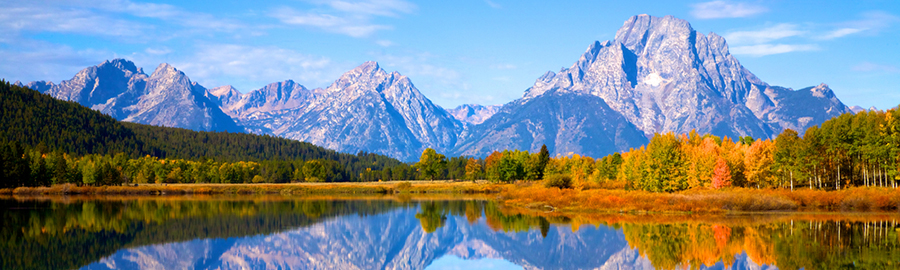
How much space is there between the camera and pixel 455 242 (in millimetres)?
53219

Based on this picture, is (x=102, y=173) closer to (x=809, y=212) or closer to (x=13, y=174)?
(x=13, y=174)

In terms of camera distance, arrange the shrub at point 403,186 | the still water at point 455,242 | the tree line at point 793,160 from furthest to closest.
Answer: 1. the shrub at point 403,186
2. the tree line at point 793,160
3. the still water at point 455,242

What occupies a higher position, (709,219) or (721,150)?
(721,150)

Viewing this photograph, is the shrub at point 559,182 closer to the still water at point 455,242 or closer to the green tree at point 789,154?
the green tree at point 789,154

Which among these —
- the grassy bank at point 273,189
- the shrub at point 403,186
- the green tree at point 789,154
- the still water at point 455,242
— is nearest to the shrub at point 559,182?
the green tree at point 789,154

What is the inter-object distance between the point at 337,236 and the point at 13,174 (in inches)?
4298

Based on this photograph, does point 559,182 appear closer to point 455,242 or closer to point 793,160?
point 793,160

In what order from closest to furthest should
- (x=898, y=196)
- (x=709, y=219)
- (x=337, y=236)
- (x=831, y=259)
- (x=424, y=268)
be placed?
(x=831, y=259) < (x=424, y=268) < (x=337, y=236) < (x=709, y=219) < (x=898, y=196)

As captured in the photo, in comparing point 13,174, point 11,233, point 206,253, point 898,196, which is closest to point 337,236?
point 206,253

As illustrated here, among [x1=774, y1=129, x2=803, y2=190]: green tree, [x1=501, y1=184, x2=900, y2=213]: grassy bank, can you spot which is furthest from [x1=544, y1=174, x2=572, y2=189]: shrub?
[x1=774, y1=129, x2=803, y2=190]: green tree

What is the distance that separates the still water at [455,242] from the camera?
36.4 m

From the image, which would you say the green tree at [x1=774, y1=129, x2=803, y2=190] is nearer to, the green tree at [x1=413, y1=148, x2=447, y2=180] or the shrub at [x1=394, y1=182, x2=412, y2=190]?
the shrub at [x1=394, y1=182, x2=412, y2=190]

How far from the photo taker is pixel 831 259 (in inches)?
1323

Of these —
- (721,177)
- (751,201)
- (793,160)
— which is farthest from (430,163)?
(751,201)
